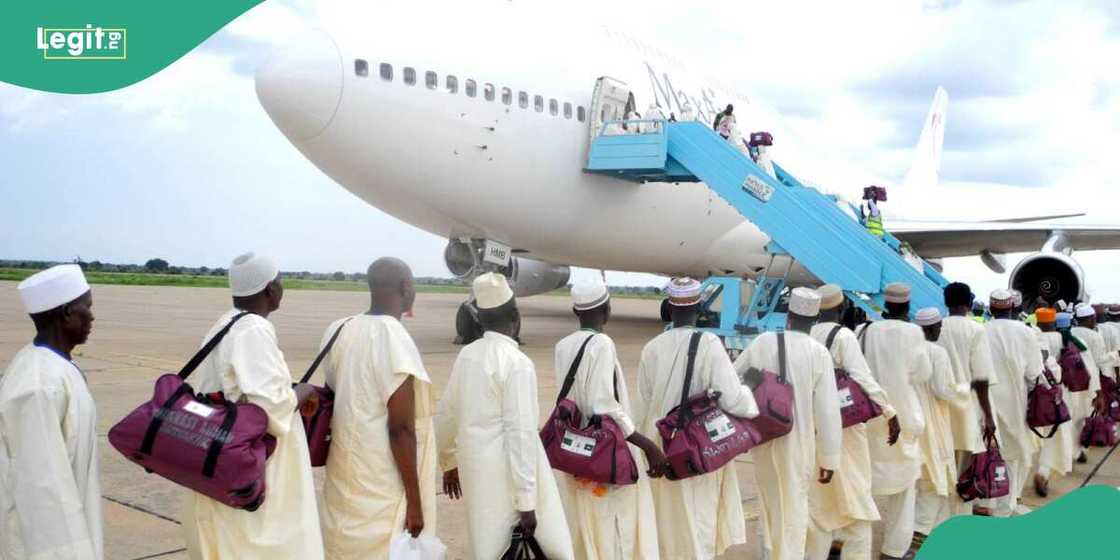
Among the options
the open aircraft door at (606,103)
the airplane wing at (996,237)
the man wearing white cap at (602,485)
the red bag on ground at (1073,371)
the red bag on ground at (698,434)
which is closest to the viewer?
the man wearing white cap at (602,485)

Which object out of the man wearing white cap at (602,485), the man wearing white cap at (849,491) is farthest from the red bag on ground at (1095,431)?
the man wearing white cap at (602,485)

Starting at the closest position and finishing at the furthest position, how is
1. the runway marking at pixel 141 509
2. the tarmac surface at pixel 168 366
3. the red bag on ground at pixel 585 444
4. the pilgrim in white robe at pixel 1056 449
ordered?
the red bag on ground at pixel 585 444
the tarmac surface at pixel 168 366
the runway marking at pixel 141 509
the pilgrim in white robe at pixel 1056 449

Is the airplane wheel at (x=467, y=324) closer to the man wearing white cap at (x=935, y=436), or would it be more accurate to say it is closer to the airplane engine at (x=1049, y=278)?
the man wearing white cap at (x=935, y=436)

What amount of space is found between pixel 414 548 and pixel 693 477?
1319 mm

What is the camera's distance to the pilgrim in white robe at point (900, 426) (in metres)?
5.12

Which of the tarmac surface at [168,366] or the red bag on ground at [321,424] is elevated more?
the red bag on ground at [321,424]

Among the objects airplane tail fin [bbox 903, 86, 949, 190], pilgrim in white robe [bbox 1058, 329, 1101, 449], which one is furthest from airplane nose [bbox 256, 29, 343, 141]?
airplane tail fin [bbox 903, 86, 949, 190]

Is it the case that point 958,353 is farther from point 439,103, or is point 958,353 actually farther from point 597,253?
point 597,253

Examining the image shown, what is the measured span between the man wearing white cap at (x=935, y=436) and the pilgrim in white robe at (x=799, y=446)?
4.12 feet

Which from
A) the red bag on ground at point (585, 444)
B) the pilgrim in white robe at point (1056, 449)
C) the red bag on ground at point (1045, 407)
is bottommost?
the pilgrim in white robe at point (1056, 449)

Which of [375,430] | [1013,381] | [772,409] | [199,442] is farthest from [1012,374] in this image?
[199,442]

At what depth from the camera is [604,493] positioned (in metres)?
3.82

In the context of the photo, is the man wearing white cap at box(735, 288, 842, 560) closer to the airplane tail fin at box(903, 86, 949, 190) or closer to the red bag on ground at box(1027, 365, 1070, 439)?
the red bag on ground at box(1027, 365, 1070, 439)

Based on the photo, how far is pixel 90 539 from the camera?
2846 millimetres
